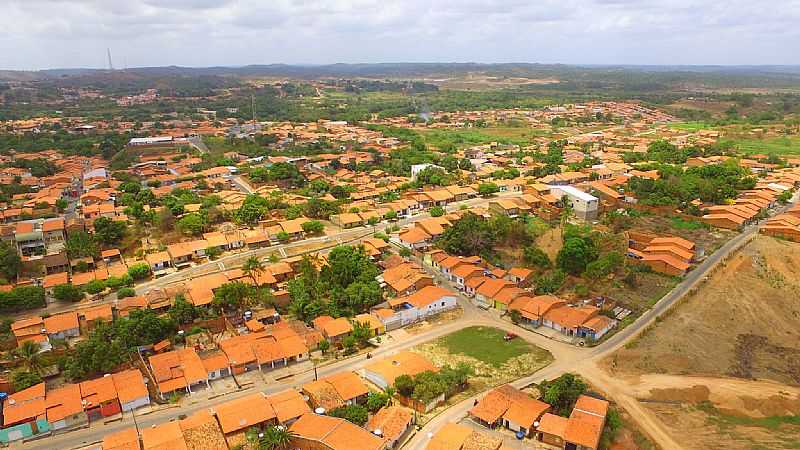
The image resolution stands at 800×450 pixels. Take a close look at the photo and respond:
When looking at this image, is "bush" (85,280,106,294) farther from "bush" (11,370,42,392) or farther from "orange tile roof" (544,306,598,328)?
"orange tile roof" (544,306,598,328)

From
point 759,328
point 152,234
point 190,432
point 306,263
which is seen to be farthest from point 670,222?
point 152,234

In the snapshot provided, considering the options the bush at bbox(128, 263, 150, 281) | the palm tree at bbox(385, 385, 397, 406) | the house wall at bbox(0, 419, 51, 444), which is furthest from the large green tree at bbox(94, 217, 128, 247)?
the palm tree at bbox(385, 385, 397, 406)

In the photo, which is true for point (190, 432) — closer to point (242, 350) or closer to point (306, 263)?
point (242, 350)

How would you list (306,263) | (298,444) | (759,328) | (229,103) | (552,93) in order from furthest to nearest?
(552,93) → (229,103) → (306,263) → (759,328) → (298,444)

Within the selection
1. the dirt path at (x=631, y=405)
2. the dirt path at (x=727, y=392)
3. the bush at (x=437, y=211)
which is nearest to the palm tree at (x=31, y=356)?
the dirt path at (x=631, y=405)

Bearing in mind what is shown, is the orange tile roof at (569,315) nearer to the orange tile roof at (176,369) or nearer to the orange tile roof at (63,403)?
the orange tile roof at (176,369)

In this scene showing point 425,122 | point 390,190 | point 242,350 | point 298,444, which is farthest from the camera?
point 425,122
